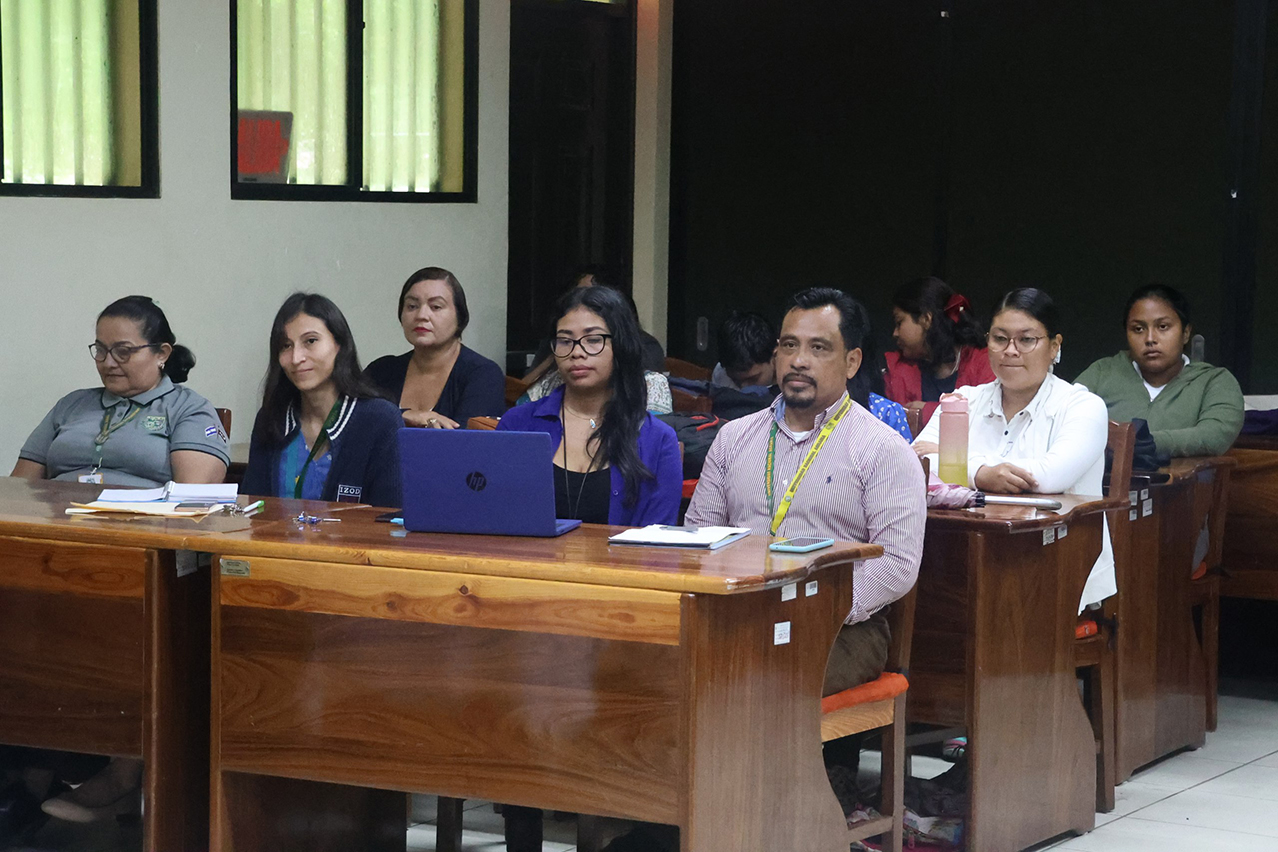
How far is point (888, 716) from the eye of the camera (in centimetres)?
346

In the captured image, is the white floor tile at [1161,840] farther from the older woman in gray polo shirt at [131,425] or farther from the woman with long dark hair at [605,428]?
the older woman in gray polo shirt at [131,425]

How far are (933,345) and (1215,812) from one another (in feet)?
7.20

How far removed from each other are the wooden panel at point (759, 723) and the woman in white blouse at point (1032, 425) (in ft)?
3.92

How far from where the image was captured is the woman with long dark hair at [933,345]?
6020mm

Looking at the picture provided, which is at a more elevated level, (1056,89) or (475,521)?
(1056,89)

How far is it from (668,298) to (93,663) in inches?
182

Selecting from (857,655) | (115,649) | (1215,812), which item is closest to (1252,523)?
(1215,812)

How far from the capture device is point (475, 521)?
3189mm

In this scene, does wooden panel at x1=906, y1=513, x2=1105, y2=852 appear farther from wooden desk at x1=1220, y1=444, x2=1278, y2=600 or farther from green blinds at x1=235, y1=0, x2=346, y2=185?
green blinds at x1=235, y1=0, x2=346, y2=185

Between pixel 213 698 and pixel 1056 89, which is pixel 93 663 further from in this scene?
pixel 1056 89

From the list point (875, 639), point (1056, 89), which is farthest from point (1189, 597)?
point (1056, 89)

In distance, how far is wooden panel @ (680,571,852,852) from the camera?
9.27ft

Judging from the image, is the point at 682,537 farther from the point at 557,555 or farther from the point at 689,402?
the point at 689,402

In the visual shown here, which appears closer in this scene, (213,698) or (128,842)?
(213,698)
